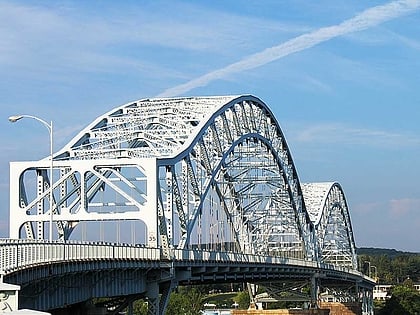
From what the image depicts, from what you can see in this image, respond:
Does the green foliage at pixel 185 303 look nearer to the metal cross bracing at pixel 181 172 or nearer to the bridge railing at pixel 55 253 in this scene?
the metal cross bracing at pixel 181 172

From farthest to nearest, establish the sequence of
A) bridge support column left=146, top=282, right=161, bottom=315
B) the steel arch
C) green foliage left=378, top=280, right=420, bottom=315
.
→ 1. green foliage left=378, top=280, right=420, bottom=315
2. the steel arch
3. bridge support column left=146, top=282, right=161, bottom=315

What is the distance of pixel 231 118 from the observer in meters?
75.6

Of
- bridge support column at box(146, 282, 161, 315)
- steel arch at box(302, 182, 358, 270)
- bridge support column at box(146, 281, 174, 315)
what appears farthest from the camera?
steel arch at box(302, 182, 358, 270)

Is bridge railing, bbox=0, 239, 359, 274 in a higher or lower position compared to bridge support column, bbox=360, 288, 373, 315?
higher

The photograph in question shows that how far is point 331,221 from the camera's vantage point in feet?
479

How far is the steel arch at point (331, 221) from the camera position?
425 ft

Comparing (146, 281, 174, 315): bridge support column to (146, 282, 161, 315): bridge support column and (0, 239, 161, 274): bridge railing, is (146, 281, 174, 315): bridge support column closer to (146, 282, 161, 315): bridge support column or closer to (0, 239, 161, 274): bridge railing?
(146, 282, 161, 315): bridge support column

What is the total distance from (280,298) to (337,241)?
43.9 m

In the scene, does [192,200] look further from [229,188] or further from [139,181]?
[229,188]

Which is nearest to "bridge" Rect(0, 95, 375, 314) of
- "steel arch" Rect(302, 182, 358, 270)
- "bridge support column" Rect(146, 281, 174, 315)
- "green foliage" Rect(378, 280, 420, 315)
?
"bridge support column" Rect(146, 281, 174, 315)

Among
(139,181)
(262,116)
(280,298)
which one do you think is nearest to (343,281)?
(280,298)

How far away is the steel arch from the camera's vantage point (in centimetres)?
12948

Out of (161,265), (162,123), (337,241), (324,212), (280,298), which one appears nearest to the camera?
(161,265)

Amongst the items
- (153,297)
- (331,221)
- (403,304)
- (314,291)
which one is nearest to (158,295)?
(153,297)
